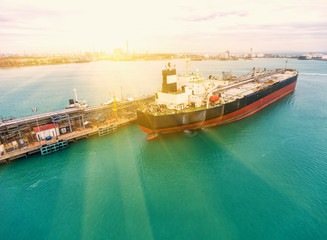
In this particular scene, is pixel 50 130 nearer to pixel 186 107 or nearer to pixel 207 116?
pixel 186 107

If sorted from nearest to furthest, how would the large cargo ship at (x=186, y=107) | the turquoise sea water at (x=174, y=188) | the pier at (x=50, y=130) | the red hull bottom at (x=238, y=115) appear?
the turquoise sea water at (x=174, y=188) → the pier at (x=50, y=130) → the large cargo ship at (x=186, y=107) → the red hull bottom at (x=238, y=115)

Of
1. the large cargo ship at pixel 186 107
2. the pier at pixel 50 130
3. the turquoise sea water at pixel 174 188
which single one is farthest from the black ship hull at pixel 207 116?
the pier at pixel 50 130

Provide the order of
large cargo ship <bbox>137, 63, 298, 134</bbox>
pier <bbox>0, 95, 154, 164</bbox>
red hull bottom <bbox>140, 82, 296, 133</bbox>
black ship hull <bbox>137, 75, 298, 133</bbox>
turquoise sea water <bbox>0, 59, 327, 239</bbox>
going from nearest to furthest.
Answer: turquoise sea water <bbox>0, 59, 327, 239</bbox>
pier <bbox>0, 95, 154, 164</bbox>
black ship hull <bbox>137, 75, 298, 133</bbox>
large cargo ship <bbox>137, 63, 298, 134</bbox>
red hull bottom <bbox>140, 82, 296, 133</bbox>

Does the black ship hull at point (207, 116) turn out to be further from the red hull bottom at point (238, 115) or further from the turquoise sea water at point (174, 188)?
the turquoise sea water at point (174, 188)

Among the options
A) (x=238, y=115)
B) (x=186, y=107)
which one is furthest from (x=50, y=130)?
(x=238, y=115)

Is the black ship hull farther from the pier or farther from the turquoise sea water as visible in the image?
the pier

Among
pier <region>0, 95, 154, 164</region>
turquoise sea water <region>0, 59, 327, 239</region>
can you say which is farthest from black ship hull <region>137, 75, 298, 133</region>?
pier <region>0, 95, 154, 164</region>
